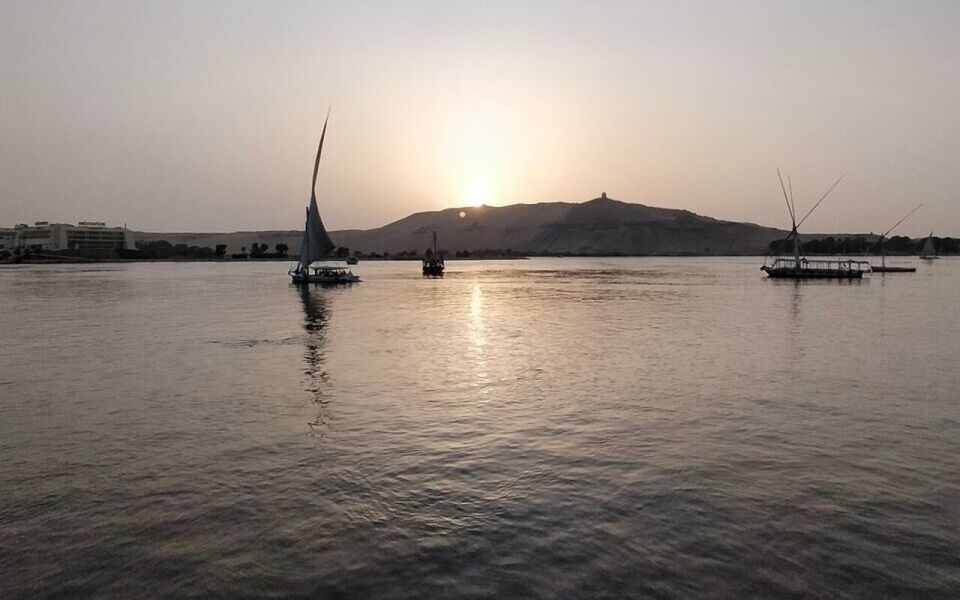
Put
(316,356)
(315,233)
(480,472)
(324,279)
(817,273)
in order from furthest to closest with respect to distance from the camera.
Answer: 1. (817,273)
2. (324,279)
3. (315,233)
4. (316,356)
5. (480,472)

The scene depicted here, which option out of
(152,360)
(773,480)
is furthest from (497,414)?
(152,360)

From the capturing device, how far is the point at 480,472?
15.0 meters

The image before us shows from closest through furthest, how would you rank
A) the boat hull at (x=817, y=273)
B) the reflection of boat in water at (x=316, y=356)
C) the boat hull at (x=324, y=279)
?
1. the reflection of boat in water at (x=316, y=356)
2. the boat hull at (x=324, y=279)
3. the boat hull at (x=817, y=273)

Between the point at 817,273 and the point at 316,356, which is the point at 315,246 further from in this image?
the point at 817,273

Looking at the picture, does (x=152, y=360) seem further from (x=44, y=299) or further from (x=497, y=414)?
(x=44, y=299)

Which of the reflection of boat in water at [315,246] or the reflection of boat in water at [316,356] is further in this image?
the reflection of boat in water at [315,246]

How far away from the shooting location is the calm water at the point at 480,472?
10297mm

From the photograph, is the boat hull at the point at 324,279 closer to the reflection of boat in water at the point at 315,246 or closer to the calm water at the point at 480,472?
the reflection of boat in water at the point at 315,246

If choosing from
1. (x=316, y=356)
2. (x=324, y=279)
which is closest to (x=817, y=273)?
(x=324, y=279)

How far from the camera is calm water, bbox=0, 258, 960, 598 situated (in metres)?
10.3

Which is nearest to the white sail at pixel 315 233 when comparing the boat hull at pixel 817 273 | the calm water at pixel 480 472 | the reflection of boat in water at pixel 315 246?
the reflection of boat in water at pixel 315 246

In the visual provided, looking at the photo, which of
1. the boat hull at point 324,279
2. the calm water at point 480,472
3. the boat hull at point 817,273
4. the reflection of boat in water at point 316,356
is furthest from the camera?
the boat hull at point 817,273

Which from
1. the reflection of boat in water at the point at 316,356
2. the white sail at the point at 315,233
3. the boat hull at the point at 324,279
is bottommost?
the reflection of boat in water at the point at 316,356

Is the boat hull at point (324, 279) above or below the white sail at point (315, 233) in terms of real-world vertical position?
below
